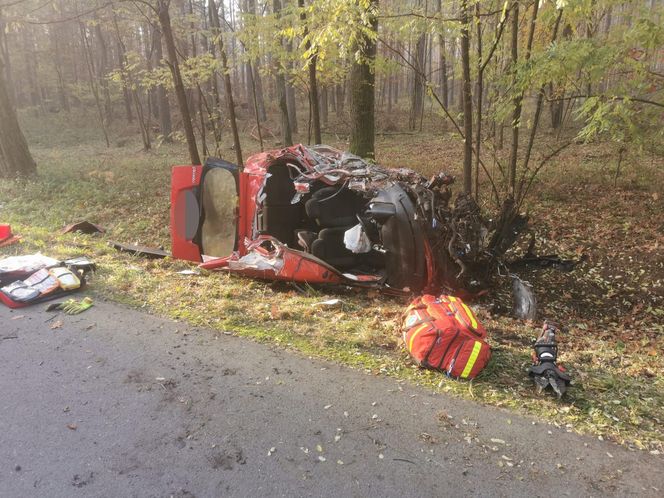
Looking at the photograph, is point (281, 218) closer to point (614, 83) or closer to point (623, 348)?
point (623, 348)

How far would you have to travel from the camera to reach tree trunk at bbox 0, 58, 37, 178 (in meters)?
12.8

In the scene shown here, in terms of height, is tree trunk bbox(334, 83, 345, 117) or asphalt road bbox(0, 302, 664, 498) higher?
tree trunk bbox(334, 83, 345, 117)

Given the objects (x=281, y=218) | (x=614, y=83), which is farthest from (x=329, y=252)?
(x=614, y=83)

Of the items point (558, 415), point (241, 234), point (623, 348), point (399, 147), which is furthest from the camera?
point (399, 147)

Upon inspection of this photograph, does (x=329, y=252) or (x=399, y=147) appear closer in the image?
(x=329, y=252)

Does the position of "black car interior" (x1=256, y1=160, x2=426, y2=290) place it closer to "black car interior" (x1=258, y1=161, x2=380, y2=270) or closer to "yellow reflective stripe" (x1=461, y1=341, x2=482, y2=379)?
"black car interior" (x1=258, y1=161, x2=380, y2=270)

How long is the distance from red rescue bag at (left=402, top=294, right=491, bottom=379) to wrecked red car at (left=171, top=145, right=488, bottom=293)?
1.51m

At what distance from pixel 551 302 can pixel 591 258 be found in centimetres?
152

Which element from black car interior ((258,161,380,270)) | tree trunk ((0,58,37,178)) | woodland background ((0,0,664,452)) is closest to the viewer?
woodland background ((0,0,664,452))

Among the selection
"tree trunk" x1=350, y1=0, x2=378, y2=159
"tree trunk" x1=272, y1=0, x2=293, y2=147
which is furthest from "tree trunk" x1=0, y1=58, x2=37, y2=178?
"tree trunk" x1=350, y1=0, x2=378, y2=159

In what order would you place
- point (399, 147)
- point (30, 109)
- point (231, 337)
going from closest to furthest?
1. point (231, 337)
2. point (399, 147)
3. point (30, 109)

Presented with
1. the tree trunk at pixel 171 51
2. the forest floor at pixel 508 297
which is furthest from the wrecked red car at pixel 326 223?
the tree trunk at pixel 171 51

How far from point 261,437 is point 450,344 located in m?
1.53

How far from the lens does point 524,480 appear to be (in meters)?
2.36
